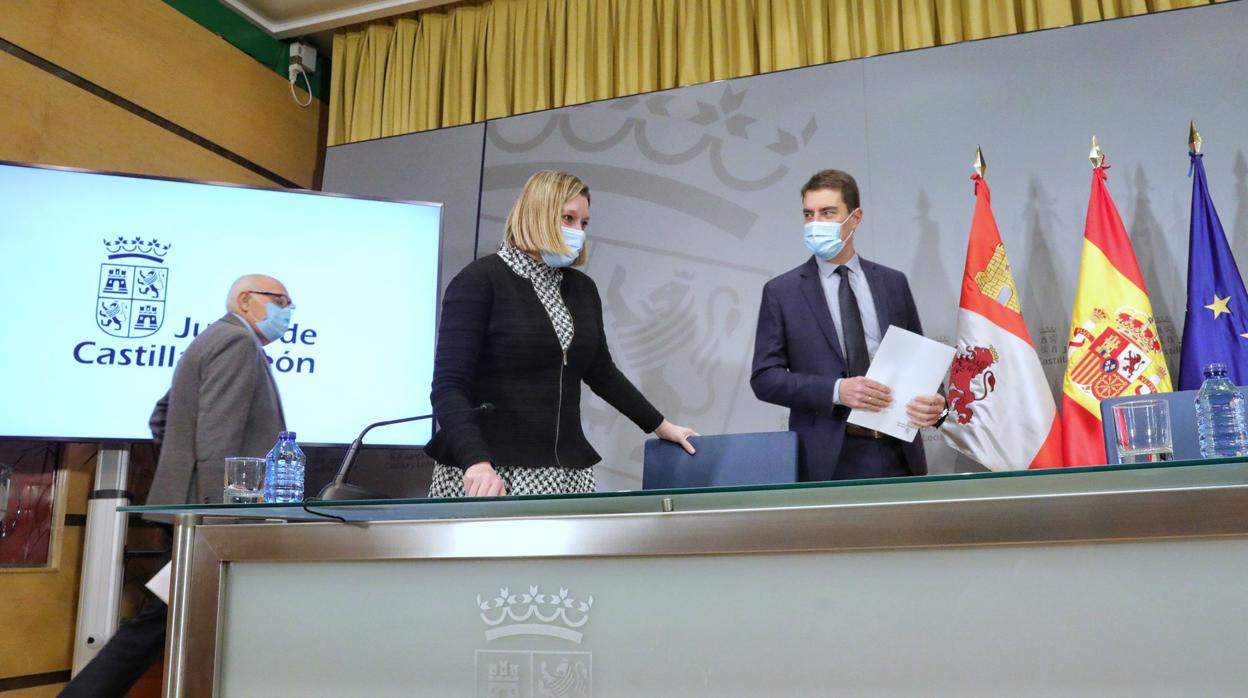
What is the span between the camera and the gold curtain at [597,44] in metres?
3.51

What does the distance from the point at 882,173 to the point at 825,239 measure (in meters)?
0.73

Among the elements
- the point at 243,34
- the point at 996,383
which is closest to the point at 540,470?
the point at 996,383

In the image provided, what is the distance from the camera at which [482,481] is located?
4.91ft

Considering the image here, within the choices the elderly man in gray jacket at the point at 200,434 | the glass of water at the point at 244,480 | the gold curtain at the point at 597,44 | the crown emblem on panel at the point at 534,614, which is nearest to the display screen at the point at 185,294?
the elderly man in gray jacket at the point at 200,434

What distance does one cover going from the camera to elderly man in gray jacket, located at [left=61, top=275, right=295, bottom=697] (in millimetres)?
2549

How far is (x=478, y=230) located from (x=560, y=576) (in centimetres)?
300

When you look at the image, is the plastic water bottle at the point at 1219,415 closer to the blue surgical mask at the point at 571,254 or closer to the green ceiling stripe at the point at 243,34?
the blue surgical mask at the point at 571,254

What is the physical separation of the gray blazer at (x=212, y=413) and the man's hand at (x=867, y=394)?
1.57 metres

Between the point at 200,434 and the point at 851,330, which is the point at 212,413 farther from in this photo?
the point at 851,330

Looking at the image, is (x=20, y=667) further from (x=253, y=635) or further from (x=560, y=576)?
(x=560, y=576)

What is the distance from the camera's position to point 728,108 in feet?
11.8

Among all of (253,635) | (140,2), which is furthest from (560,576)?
(140,2)

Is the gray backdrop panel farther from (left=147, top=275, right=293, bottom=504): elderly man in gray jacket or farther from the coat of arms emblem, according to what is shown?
(left=147, top=275, right=293, bottom=504): elderly man in gray jacket

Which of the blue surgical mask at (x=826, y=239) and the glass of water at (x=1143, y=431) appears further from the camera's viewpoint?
the blue surgical mask at (x=826, y=239)
